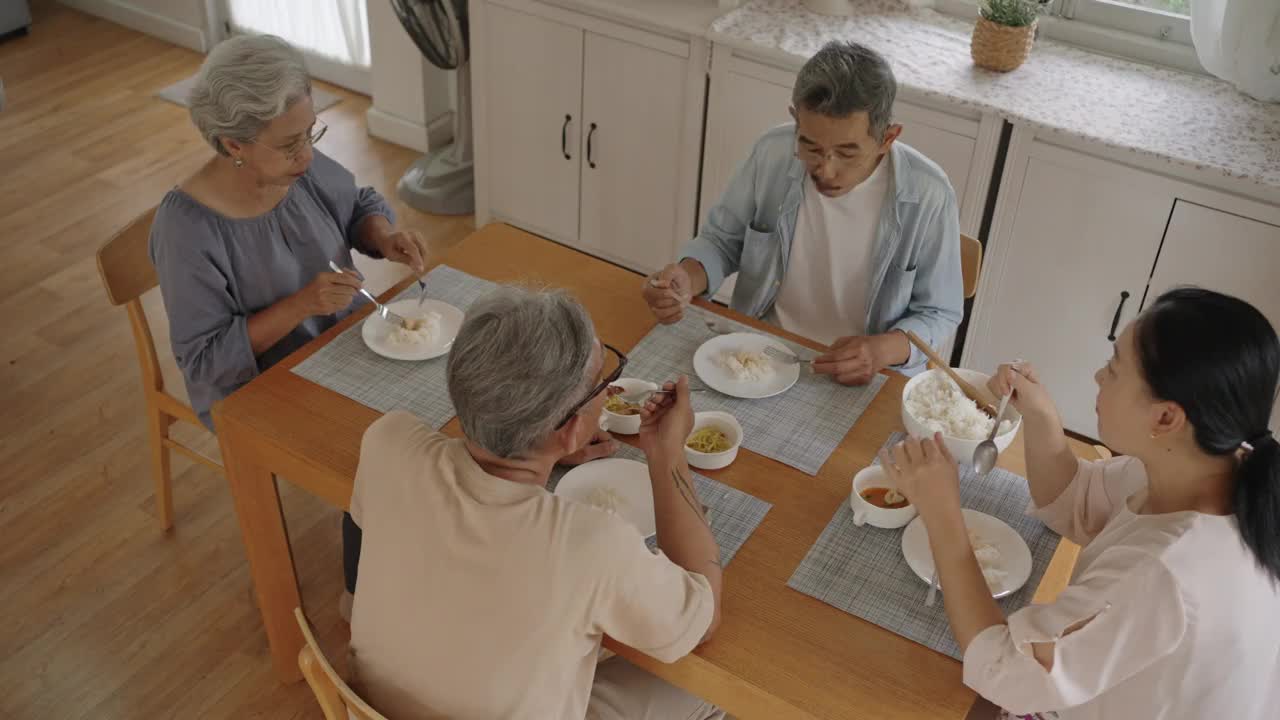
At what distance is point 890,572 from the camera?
1.67 meters

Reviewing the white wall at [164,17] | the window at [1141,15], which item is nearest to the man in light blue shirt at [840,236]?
the window at [1141,15]

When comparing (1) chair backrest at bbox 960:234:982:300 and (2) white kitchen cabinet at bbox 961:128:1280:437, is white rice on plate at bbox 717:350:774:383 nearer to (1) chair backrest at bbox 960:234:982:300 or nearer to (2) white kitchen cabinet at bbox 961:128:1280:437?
(1) chair backrest at bbox 960:234:982:300

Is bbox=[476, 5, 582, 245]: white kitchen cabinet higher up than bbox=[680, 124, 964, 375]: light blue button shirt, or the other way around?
bbox=[680, 124, 964, 375]: light blue button shirt

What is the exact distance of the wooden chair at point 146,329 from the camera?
2.29 m

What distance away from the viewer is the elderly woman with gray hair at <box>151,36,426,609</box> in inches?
81.7

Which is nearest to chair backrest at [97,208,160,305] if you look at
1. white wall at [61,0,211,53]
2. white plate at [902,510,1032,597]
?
white plate at [902,510,1032,597]

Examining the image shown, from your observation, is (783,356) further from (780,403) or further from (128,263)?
(128,263)

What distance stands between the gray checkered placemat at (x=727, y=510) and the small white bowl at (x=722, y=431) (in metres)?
0.03

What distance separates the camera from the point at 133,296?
92.7 inches

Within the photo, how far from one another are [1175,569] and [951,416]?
0.54 meters

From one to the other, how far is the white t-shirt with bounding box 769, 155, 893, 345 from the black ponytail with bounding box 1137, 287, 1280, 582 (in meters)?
0.93

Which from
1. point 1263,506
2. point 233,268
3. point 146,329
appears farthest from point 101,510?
point 1263,506

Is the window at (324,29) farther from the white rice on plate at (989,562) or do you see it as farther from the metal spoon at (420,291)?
the white rice on plate at (989,562)

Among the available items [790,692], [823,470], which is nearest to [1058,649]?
[790,692]
